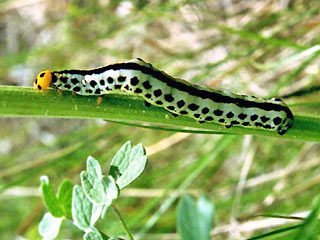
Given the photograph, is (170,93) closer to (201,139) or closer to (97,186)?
(97,186)

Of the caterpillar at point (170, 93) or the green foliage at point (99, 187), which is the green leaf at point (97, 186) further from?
the caterpillar at point (170, 93)

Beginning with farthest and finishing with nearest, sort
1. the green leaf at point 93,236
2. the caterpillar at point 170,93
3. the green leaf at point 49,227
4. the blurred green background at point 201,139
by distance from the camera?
the blurred green background at point 201,139, the caterpillar at point 170,93, the green leaf at point 49,227, the green leaf at point 93,236

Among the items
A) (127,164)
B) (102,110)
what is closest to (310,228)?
(127,164)

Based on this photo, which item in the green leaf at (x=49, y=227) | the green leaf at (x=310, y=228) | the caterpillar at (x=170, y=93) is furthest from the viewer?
the caterpillar at (x=170, y=93)

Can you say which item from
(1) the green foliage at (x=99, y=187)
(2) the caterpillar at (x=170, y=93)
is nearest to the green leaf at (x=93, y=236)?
(1) the green foliage at (x=99, y=187)

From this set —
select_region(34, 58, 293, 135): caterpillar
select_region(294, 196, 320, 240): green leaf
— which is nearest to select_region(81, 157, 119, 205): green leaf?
select_region(34, 58, 293, 135): caterpillar

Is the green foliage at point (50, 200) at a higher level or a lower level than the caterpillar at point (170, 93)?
lower
